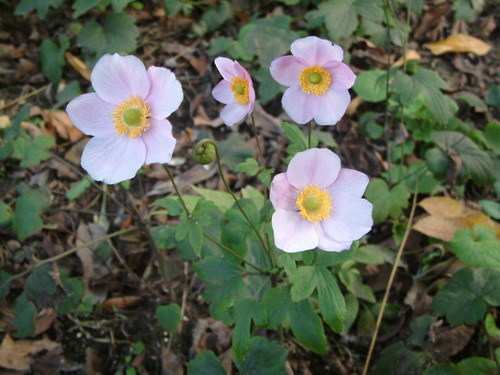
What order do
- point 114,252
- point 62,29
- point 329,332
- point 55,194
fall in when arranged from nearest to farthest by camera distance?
point 329,332 → point 114,252 → point 55,194 → point 62,29

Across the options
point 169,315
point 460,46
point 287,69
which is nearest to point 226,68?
point 287,69

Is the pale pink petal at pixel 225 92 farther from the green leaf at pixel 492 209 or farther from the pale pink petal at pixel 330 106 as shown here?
the green leaf at pixel 492 209

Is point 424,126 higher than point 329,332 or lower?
higher

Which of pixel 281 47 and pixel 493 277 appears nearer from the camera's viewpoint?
pixel 493 277

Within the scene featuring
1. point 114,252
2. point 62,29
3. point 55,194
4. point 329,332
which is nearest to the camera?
point 329,332

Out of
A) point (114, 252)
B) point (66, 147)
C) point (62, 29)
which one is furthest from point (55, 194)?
point (62, 29)

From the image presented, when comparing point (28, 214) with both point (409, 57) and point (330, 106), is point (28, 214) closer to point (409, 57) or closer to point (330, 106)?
point (330, 106)

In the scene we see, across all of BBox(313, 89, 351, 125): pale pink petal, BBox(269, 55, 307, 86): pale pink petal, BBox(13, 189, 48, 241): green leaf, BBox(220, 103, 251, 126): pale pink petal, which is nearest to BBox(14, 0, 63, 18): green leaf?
BBox(13, 189, 48, 241): green leaf

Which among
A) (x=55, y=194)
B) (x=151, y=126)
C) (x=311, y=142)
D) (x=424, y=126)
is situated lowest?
(x=55, y=194)

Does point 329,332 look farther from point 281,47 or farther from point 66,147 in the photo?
point 66,147
